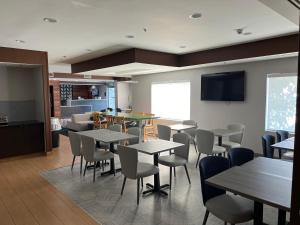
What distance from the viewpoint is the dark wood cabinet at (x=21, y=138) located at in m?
4.91

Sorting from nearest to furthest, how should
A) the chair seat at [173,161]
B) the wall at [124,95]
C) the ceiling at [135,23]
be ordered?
1. the ceiling at [135,23]
2. the chair seat at [173,161]
3. the wall at [124,95]

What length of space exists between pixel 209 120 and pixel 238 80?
141 centimetres

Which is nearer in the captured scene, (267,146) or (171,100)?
(267,146)

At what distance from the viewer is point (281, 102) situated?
5.02 m

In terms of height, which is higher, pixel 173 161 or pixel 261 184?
pixel 261 184

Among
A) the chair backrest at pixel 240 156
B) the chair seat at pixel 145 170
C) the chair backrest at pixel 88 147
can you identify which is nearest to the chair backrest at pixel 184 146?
the chair seat at pixel 145 170

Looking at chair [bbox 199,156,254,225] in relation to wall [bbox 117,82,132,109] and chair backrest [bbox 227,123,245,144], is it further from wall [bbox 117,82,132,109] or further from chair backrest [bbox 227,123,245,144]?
wall [bbox 117,82,132,109]

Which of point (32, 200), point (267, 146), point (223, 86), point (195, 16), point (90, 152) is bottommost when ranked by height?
point (32, 200)

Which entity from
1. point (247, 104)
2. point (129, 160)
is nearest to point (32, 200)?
point (129, 160)

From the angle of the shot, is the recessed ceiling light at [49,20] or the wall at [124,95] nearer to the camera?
the recessed ceiling light at [49,20]

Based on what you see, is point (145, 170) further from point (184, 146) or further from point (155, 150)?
point (184, 146)

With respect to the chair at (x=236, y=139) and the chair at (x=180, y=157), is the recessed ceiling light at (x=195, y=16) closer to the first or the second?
the chair at (x=180, y=157)

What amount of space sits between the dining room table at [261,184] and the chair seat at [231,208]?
10 centimetres

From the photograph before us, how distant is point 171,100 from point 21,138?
4.72 m
